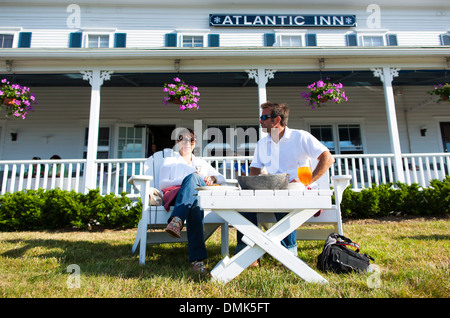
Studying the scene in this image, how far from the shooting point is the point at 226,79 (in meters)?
7.13

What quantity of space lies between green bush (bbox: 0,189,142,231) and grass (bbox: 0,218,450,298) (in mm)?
1554

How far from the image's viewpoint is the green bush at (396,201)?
16.4 ft

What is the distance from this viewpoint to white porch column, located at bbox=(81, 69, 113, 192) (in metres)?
5.54

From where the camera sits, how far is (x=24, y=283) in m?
1.76

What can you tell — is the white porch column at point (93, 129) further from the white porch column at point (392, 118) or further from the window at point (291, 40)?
the white porch column at point (392, 118)

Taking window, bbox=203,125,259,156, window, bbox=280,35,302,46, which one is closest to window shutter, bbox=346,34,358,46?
window, bbox=280,35,302,46

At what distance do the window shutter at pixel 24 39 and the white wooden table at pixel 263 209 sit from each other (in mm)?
8975

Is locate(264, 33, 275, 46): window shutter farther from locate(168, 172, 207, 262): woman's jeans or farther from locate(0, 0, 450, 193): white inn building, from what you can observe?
locate(168, 172, 207, 262): woman's jeans

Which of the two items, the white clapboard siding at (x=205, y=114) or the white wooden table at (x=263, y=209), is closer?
the white wooden table at (x=263, y=209)

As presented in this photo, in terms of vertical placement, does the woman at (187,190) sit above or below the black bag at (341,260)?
above

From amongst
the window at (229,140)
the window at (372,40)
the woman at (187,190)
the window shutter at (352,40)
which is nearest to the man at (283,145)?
the woman at (187,190)

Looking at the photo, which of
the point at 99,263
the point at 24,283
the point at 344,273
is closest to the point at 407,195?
the point at 344,273

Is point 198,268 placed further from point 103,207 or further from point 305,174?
point 103,207

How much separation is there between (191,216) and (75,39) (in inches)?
325
